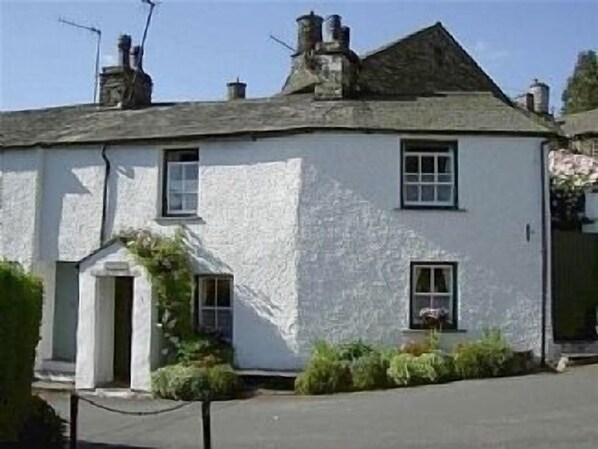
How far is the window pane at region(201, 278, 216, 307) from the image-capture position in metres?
20.0

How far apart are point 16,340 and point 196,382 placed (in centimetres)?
711

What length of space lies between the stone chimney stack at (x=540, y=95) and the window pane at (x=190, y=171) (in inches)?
689

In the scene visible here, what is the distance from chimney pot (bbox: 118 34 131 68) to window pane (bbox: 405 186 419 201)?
30.0 feet

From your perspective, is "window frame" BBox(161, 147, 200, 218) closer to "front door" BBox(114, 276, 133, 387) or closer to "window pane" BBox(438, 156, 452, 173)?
"front door" BBox(114, 276, 133, 387)

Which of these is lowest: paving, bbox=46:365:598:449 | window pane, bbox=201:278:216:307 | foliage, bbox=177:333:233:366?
paving, bbox=46:365:598:449

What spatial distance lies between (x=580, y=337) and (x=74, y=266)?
39.8ft

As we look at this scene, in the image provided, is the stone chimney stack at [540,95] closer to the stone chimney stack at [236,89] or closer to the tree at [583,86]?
the stone chimney stack at [236,89]

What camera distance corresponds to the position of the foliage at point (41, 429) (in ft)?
36.6

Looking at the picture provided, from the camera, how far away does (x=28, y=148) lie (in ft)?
71.9

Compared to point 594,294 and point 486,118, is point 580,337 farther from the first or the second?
point 486,118

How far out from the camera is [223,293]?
65.6 ft

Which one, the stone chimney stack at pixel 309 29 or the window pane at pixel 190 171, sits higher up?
the stone chimney stack at pixel 309 29

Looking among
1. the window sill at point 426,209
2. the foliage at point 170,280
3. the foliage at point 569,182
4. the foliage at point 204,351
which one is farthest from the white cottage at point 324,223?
the foliage at point 569,182

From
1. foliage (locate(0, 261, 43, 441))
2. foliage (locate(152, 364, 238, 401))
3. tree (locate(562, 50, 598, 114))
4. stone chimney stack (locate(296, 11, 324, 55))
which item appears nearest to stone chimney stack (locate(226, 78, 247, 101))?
stone chimney stack (locate(296, 11, 324, 55))
